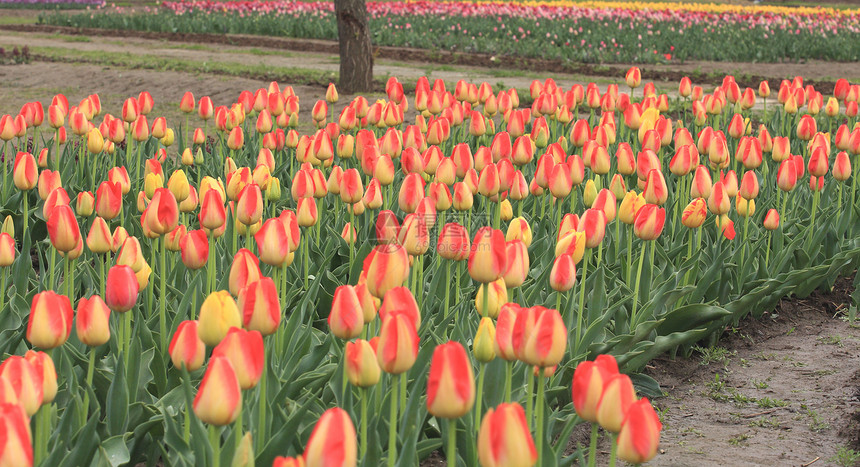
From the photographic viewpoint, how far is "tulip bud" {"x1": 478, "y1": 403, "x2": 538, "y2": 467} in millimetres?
1400

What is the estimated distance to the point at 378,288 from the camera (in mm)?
2145

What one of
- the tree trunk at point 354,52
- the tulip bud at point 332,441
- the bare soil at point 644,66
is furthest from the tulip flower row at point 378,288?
the bare soil at point 644,66

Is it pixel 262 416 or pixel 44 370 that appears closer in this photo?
pixel 44 370

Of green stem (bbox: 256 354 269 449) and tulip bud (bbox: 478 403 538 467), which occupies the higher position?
tulip bud (bbox: 478 403 538 467)

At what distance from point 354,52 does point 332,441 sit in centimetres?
878

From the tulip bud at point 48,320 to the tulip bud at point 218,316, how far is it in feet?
1.00

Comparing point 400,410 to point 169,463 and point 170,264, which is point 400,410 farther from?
point 170,264

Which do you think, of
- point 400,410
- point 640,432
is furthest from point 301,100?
point 640,432

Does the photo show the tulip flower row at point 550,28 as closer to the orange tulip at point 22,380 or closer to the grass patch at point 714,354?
the grass patch at point 714,354

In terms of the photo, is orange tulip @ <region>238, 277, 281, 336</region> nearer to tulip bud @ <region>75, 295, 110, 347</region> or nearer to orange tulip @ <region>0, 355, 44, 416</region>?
tulip bud @ <region>75, 295, 110, 347</region>

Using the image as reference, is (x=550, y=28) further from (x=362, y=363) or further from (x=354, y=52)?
(x=362, y=363)

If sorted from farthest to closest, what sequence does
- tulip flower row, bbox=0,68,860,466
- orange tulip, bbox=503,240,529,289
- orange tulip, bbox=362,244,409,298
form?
orange tulip, bbox=503,240,529,289
orange tulip, bbox=362,244,409,298
tulip flower row, bbox=0,68,860,466

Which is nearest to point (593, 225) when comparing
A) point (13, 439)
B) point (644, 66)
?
point (13, 439)

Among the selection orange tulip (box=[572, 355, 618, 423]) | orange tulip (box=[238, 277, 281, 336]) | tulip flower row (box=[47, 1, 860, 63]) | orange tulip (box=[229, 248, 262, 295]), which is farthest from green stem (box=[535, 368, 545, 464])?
tulip flower row (box=[47, 1, 860, 63])
